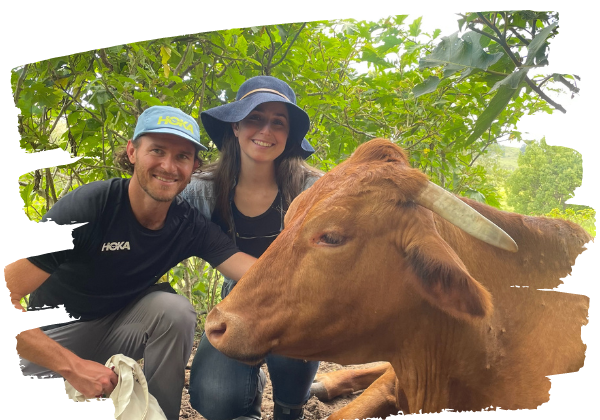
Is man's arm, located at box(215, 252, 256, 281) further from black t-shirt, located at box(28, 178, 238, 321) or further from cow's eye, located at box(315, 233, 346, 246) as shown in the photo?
cow's eye, located at box(315, 233, 346, 246)

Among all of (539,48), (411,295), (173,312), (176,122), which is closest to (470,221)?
(411,295)

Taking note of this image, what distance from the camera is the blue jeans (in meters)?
2.25

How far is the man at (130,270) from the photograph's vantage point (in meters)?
2.00

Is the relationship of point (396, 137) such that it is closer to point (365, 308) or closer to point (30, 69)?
point (365, 308)

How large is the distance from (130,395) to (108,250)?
24.7 inches

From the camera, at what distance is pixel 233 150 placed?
215 cm

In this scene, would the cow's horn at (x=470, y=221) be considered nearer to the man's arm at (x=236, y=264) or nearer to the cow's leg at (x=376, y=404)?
the cow's leg at (x=376, y=404)

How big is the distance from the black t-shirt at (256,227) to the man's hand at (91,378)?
0.79 m

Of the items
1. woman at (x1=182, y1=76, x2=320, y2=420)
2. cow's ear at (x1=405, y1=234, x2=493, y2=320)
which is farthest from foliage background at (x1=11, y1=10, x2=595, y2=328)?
cow's ear at (x1=405, y1=234, x2=493, y2=320)

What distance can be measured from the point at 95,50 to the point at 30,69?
30 cm

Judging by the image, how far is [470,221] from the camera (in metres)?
1.62

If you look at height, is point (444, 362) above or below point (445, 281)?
below

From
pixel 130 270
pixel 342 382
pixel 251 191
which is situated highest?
pixel 251 191

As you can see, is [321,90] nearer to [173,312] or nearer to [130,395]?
[173,312]
